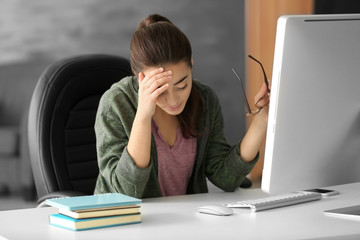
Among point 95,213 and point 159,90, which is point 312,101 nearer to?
point 159,90

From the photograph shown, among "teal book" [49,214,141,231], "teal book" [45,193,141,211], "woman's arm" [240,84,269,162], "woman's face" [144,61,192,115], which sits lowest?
"teal book" [49,214,141,231]

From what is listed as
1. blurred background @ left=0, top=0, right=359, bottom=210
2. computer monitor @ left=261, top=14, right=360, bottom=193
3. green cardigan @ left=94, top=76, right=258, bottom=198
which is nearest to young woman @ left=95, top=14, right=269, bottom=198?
green cardigan @ left=94, top=76, right=258, bottom=198

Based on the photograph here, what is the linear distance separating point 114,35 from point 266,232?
2.92m

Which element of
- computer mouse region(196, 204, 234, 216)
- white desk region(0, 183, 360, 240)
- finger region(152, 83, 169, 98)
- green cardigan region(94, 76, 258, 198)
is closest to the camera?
white desk region(0, 183, 360, 240)

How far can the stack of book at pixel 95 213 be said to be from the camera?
4.69ft

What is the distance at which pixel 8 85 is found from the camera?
12.4ft

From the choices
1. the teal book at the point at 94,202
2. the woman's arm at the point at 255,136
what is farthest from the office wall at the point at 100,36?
the teal book at the point at 94,202

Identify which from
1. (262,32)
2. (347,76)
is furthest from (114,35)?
(347,76)

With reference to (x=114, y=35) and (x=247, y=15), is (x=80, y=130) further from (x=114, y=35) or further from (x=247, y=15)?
(x=247, y=15)

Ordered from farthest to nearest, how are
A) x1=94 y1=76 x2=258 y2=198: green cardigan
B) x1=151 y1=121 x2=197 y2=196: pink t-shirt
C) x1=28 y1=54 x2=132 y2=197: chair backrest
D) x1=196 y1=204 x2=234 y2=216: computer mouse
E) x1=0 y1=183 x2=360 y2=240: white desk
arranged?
x1=28 y1=54 x2=132 y2=197: chair backrest, x1=151 y1=121 x2=197 y2=196: pink t-shirt, x1=94 y1=76 x2=258 y2=198: green cardigan, x1=196 y1=204 x2=234 y2=216: computer mouse, x1=0 y1=183 x2=360 y2=240: white desk

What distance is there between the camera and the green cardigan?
1824 mm

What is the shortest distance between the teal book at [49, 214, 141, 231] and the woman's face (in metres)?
0.44

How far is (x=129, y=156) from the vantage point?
5.88ft

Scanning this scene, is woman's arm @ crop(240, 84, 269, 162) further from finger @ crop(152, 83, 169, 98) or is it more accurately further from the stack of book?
the stack of book
